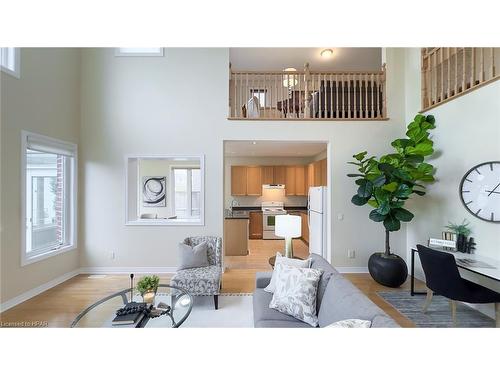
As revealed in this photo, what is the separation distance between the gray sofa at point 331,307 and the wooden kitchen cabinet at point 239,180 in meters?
4.88

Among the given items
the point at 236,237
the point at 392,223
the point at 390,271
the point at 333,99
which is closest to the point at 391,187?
the point at 392,223

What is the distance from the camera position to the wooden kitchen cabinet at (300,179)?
23.0ft

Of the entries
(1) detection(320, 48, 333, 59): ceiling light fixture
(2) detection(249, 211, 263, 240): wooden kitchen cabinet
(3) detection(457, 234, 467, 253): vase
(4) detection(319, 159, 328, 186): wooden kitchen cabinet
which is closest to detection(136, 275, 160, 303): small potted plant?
(3) detection(457, 234, 467, 253): vase

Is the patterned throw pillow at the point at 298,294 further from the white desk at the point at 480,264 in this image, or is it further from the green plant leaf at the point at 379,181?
the green plant leaf at the point at 379,181

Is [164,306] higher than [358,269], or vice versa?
[164,306]

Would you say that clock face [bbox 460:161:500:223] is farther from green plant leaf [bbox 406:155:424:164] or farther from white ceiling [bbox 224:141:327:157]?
white ceiling [bbox 224:141:327:157]

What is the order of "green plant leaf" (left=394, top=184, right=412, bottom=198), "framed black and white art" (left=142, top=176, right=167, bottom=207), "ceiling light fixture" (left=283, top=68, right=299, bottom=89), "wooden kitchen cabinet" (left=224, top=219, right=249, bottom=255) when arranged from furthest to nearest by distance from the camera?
"framed black and white art" (left=142, top=176, right=167, bottom=207) < "wooden kitchen cabinet" (left=224, top=219, right=249, bottom=255) < "ceiling light fixture" (left=283, top=68, right=299, bottom=89) < "green plant leaf" (left=394, top=184, right=412, bottom=198)

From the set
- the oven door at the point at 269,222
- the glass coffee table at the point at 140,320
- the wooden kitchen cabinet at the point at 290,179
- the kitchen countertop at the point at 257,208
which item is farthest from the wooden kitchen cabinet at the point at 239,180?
the glass coffee table at the point at 140,320

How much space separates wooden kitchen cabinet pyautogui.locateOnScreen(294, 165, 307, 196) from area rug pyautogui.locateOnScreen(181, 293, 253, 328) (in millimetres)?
4404

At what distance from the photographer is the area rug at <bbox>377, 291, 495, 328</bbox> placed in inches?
97.8
